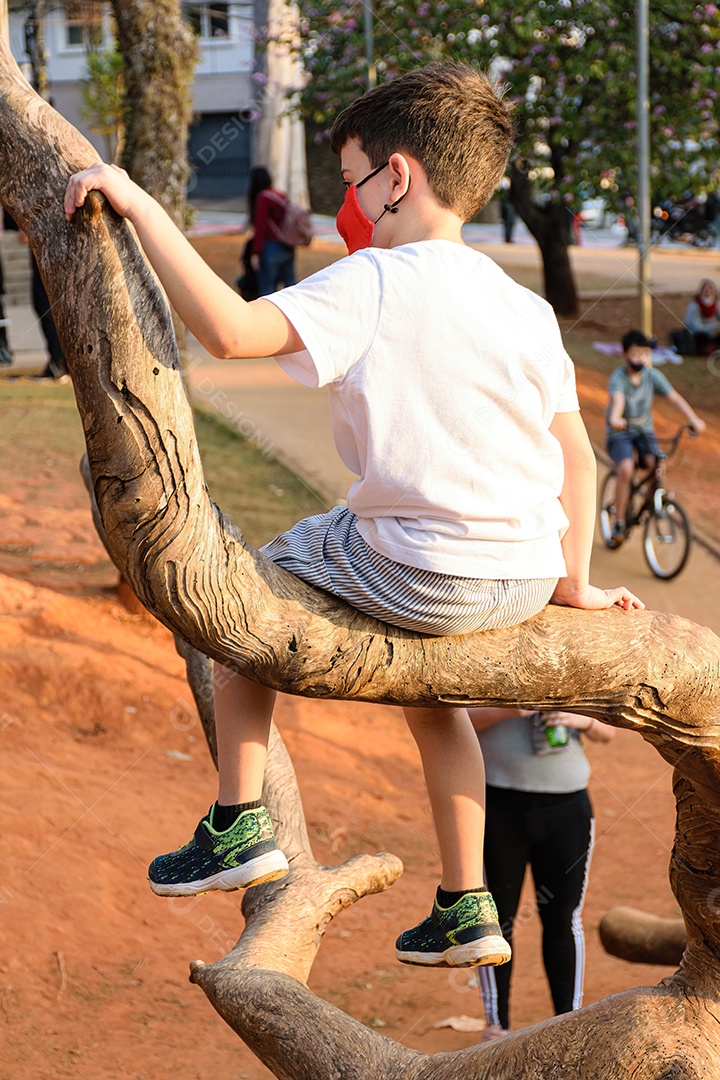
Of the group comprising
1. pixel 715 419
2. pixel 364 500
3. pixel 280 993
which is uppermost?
pixel 364 500

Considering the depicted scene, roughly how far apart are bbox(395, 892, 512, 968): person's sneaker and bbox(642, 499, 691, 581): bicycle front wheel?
7.07m

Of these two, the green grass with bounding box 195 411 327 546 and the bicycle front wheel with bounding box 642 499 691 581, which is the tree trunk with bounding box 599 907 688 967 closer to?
the green grass with bounding box 195 411 327 546

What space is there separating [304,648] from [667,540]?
7799 millimetres

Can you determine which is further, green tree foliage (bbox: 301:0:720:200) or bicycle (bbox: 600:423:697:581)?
green tree foliage (bbox: 301:0:720:200)

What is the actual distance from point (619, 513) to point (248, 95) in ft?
81.2

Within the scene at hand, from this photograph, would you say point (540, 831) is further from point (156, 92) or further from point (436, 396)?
point (156, 92)

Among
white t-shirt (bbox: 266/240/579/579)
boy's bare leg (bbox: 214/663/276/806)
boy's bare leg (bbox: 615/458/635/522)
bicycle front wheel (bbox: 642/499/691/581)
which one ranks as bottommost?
bicycle front wheel (bbox: 642/499/691/581)

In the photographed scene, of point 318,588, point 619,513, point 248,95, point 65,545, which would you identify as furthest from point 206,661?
point 248,95

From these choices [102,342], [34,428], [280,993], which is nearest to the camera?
[102,342]

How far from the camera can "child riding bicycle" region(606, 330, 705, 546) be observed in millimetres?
9055

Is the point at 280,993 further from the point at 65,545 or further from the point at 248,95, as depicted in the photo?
the point at 248,95

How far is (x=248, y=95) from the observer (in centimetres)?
3105

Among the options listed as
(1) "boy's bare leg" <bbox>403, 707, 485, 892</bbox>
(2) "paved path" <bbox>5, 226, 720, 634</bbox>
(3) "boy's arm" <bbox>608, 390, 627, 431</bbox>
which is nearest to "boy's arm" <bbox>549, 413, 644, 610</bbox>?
(1) "boy's bare leg" <bbox>403, 707, 485, 892</bbox>

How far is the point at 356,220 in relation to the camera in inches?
77.6
